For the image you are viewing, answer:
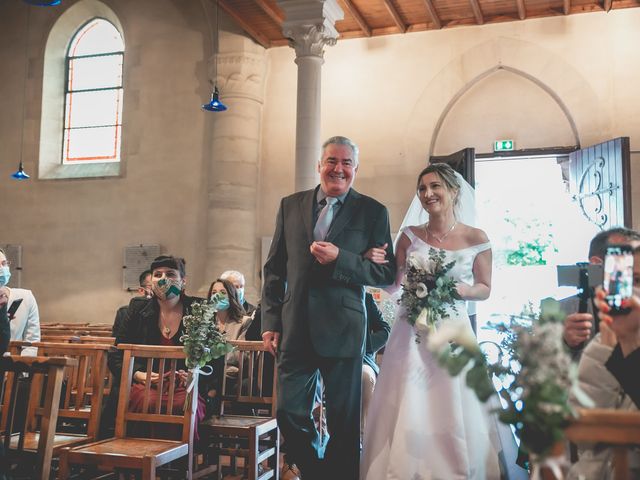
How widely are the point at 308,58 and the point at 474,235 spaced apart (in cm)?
524

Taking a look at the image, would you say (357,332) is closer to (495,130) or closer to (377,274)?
(377,274)

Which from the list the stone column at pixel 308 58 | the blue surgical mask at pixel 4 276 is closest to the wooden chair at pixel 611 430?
the blue surgical mask at pixel 4 276

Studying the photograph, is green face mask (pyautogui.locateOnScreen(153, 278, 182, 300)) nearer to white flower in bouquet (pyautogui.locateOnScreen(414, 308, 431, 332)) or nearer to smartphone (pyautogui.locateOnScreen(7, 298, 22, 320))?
smartphone (pyautogui.locateOnScreen(7, 298, 22, 320))

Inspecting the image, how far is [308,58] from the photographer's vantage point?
27.3ft

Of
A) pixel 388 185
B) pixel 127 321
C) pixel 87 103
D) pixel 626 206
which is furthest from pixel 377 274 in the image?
pixel 87 103

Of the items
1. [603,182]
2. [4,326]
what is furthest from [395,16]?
[4,326]

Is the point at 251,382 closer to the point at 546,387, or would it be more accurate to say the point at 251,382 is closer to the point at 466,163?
the point at 546,387

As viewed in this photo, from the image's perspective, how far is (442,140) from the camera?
938cm

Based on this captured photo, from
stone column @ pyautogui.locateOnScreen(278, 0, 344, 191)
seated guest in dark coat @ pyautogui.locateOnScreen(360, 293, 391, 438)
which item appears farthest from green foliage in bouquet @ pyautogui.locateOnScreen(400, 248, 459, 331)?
stone column @ pyautogui.locateOnScreen(278, 0, 344, 191)

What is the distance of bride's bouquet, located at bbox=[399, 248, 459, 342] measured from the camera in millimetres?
3266

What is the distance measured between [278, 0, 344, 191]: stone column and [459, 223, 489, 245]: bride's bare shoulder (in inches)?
188

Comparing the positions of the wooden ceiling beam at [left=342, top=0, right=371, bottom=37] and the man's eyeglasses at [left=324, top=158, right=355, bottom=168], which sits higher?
the wooden ceiling beam at [left=342, top=0, right=371, bottom=37]

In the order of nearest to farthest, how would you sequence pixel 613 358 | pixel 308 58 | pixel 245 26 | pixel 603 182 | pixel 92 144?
pixel 613 358, pixel 603 182, pixel 308 58, pixel 245 26, pixel 92 144

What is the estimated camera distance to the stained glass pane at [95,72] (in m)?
11.2
